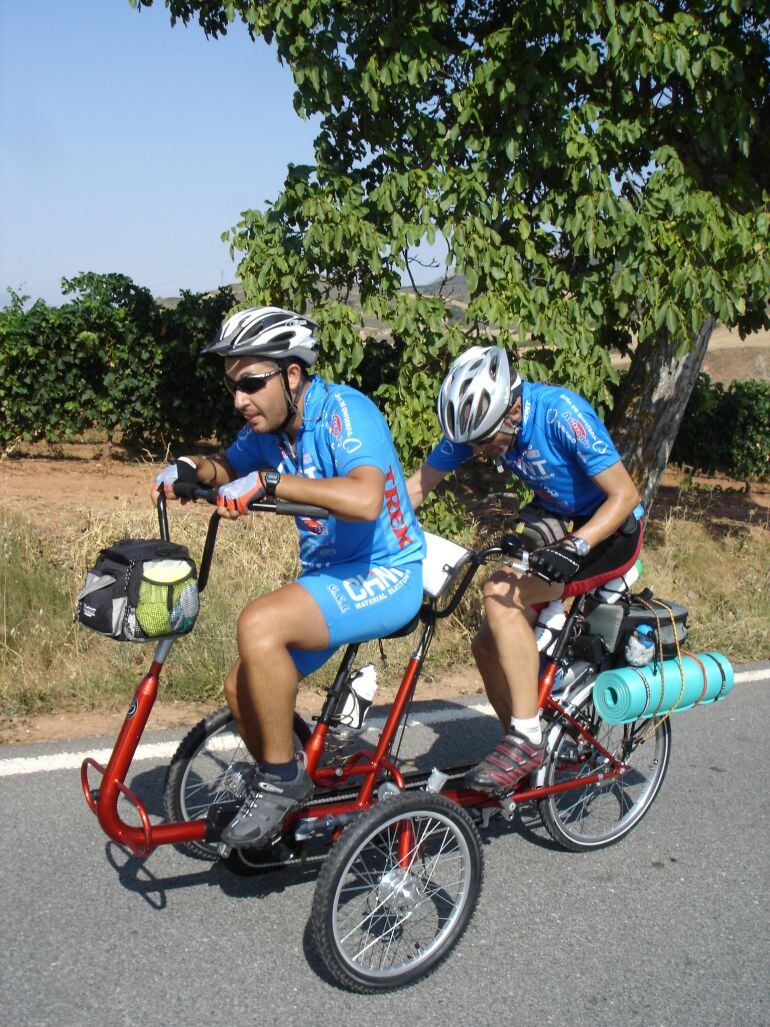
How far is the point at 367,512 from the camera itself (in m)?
3.11

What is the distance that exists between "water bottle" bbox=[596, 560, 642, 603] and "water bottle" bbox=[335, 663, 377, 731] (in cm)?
119

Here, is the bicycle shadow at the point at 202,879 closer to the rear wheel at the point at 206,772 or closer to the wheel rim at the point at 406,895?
the rear wheel at the point at 206,772

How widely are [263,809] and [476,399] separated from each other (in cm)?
171

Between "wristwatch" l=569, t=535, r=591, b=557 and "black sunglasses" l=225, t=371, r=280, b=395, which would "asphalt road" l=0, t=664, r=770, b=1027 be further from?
"black sunglasses" l=225, t=371, r=280, b=395

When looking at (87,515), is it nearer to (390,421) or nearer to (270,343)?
(390,421)

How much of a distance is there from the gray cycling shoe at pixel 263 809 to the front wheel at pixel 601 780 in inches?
48.8

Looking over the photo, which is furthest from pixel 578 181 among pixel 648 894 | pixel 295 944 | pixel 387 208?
pixel 295 944

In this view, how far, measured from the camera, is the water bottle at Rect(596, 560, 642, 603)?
14.0ft

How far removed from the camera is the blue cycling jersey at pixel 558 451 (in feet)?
12.8

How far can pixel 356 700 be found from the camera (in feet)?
11.9

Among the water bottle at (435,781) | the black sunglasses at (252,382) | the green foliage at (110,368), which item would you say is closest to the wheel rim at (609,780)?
the water bottle at (435,781)

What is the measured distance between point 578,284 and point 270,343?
413 centimetres

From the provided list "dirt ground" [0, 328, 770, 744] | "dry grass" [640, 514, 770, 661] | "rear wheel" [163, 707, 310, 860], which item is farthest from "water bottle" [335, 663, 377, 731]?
"dry grass" [640, 514, 770, 661]

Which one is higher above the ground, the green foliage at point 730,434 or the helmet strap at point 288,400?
the helmet strap at point 288,400
